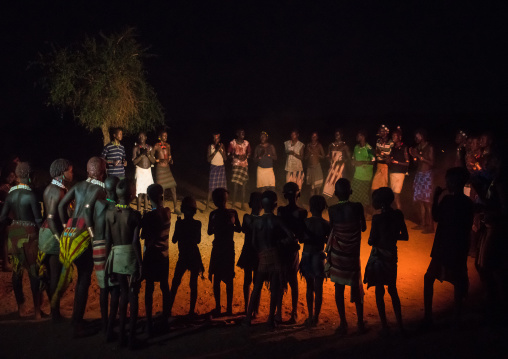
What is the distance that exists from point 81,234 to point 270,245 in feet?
7.44

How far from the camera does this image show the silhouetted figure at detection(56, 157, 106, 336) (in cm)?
536

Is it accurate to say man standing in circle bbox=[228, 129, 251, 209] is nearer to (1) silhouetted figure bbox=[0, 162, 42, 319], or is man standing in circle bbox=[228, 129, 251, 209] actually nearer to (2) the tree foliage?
(2) the tree foliage

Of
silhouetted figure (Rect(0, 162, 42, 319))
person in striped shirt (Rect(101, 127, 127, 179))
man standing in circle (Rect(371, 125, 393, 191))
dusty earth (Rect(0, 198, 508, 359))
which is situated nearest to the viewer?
dusty earth (Rect(0, 198, 508, 359))

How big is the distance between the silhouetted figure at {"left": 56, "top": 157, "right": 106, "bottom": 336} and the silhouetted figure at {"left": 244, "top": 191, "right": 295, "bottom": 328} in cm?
194

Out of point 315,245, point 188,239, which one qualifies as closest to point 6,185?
point 188,239

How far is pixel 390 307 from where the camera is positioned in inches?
258

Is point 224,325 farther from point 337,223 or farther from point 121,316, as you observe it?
point 337,223

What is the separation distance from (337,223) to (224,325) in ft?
6.20

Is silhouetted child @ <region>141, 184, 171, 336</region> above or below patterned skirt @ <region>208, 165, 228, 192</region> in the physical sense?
below

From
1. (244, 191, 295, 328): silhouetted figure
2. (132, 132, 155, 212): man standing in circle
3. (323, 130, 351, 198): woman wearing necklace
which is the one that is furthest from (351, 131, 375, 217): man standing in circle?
(244, 191, 295, 328): silhouetted figure

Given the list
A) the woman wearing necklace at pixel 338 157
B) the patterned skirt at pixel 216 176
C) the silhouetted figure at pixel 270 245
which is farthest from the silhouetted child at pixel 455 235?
the patterned skirt at pixel 216 176

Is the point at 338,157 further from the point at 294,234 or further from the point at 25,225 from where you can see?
the point at 25,225

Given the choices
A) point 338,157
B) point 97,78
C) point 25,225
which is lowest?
point 25,225

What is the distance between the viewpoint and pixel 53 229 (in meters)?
5.52
